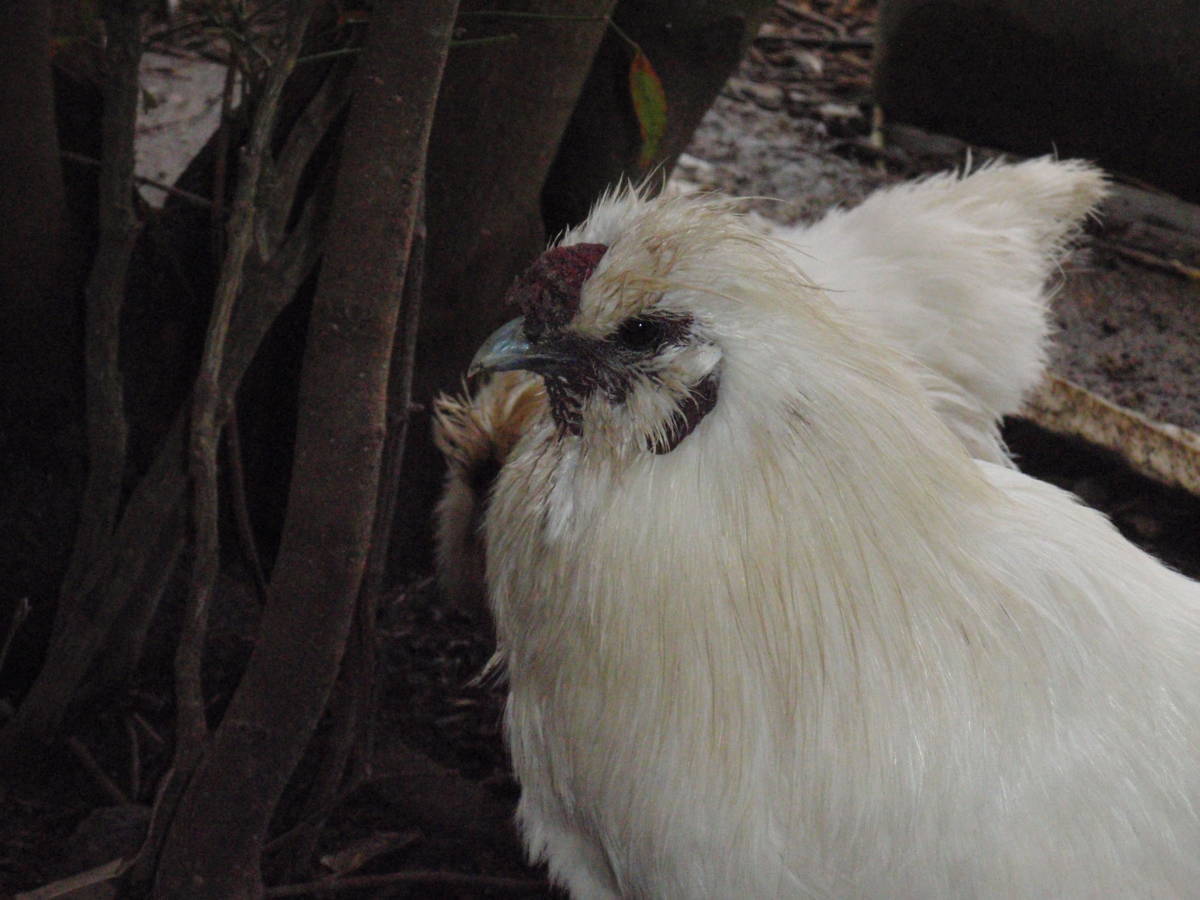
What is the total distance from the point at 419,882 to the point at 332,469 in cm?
107

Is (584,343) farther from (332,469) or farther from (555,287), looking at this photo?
(332,469)

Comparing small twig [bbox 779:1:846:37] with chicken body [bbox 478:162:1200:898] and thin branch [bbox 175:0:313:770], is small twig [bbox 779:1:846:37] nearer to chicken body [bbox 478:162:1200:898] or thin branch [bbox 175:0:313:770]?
thin branch [bbox 175:0:313:770]

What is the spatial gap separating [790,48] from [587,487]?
507cm

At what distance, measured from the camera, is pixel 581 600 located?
1.87 metres

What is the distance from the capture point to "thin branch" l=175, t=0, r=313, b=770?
195 cm

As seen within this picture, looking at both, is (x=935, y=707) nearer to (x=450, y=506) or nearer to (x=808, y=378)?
(x=808, y=378)

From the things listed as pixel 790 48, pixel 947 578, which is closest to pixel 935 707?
pixel 947 578

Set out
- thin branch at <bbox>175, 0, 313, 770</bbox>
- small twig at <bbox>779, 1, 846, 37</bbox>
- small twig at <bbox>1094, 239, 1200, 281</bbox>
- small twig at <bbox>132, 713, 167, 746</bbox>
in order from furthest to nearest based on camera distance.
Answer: small twig at <bbox>779, 1, 846, 37</bbox> → small twig at <bbox>1094, 239, 1200, 281</bbox> → small twig at <bbox>132, 713, 167, 746</bbox> → thin branch at <bbox>175, 0, 313, 770</bbox>

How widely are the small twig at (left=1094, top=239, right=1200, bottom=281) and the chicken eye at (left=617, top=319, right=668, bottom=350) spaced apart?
10.6 ft

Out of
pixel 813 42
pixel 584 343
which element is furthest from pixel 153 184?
pixel 813 42

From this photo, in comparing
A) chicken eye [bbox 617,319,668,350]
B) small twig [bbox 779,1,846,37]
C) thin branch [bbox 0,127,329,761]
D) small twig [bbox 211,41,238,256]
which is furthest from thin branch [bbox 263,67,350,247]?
small twig [bbox 779,1,846,37]

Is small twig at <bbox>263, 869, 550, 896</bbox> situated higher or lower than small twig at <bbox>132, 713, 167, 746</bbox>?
higher

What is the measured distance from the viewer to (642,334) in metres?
1.75

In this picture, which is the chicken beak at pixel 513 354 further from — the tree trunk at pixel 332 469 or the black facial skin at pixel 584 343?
the tree trunk at pixel 332 469
